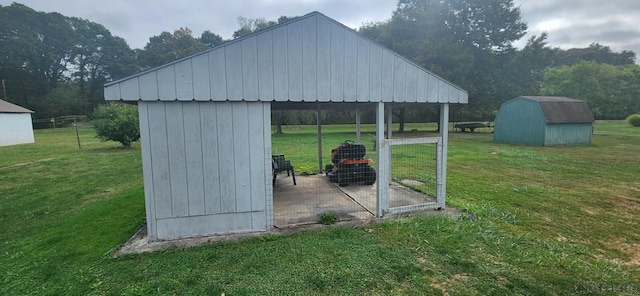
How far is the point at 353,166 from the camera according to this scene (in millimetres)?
6230

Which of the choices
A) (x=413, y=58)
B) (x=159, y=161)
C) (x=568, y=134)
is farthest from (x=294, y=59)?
(x=413, y=58)

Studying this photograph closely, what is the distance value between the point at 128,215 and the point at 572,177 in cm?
987

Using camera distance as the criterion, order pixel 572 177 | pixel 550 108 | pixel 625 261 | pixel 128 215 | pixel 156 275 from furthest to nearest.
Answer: pixel 550 108, pixel 572 177, pixel 128 215, pixel 625 261, pixel 156 275

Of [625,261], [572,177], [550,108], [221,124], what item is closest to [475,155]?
[572,177]

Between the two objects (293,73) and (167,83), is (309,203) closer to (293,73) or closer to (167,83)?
(293,73)

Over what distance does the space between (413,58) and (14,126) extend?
83.2ft

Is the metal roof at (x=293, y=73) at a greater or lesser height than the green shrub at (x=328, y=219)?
greater

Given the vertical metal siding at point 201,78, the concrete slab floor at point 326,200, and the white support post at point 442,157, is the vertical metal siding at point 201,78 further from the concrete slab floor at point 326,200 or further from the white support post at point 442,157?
the white support post at point 442,157

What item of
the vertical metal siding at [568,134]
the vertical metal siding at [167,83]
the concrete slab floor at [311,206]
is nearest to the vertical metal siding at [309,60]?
the vertical metal siding at [167,83]

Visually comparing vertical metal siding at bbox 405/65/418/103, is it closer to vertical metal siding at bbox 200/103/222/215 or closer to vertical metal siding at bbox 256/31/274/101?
vertical metal siding at bbox 256/31/274/101

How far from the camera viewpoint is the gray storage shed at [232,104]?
11.3 feet

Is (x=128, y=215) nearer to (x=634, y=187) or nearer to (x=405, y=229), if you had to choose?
(x=405, y=229)

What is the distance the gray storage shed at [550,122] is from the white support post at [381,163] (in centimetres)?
1380

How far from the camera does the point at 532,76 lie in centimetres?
2392
